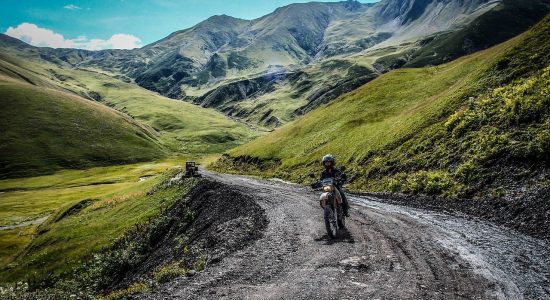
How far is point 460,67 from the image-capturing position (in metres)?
66.1

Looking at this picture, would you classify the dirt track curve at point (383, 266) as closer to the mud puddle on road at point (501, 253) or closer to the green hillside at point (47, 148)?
the mud puddle on road at point (501, 253)

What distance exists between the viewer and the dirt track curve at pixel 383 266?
437 inches

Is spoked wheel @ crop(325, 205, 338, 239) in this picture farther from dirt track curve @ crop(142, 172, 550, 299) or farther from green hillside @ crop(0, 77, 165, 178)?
green hillside @ crop(0, 77, 165, 178)

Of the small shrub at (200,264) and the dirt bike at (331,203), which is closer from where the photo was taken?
the small shrub at (200,264)

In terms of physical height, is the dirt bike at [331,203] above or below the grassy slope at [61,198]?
above

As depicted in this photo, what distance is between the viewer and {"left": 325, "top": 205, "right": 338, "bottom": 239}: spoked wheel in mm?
17734

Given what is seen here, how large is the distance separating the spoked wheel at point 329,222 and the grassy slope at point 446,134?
43.3ft

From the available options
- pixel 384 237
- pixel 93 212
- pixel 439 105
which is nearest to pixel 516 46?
pixel 439 105

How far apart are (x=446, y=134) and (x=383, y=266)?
28015 mm

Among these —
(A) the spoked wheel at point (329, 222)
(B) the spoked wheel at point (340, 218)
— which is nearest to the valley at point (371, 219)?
(A) the spoked wheel at point (329, 222)

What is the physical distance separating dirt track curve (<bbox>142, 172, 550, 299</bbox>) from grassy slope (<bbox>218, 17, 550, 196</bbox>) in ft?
30.7

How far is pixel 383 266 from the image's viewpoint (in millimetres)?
13195

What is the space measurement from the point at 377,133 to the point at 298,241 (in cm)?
3860

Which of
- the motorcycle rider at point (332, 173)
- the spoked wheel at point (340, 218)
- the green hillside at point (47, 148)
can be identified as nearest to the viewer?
the motorcycle rider at point (332, 173)
